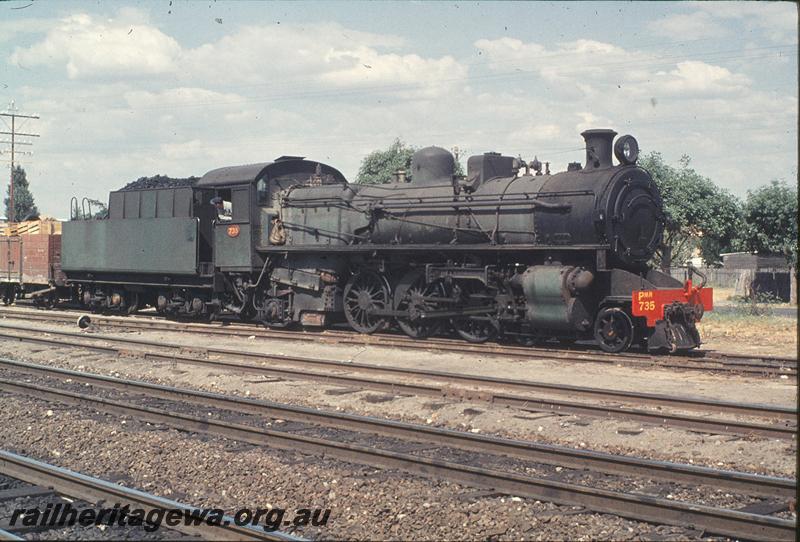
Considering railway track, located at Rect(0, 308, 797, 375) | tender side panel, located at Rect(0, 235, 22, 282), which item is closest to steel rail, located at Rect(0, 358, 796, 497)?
railway track, located at Rect(0, 308, 797, 375)

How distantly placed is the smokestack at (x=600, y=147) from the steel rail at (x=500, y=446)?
7888 mm

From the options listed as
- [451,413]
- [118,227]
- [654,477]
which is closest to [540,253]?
[451,413]

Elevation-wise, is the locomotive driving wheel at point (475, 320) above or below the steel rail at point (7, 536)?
above

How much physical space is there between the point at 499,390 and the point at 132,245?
14.3 meters

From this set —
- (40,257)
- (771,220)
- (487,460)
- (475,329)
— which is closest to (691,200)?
(771,220)

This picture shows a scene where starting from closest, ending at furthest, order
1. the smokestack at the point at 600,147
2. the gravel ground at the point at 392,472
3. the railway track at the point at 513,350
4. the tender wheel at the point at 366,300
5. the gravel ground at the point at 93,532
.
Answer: the gravel ground at the point at 93,532, the gravel ground at the point at 392,472, the railway track at the point at 513,350, the smokestack at the point at 600,147, the tender wheel at the point at 366,300

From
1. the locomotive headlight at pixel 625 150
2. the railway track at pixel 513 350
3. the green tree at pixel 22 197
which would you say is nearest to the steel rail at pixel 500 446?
the railway track at pixel 513 350

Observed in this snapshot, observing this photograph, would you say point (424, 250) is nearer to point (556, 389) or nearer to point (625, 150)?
point (625, 150)

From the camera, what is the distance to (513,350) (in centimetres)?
1552

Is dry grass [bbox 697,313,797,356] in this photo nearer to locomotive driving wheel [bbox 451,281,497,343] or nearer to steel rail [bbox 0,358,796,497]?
locomotive driving wheel [bbox 451,281,497,343]

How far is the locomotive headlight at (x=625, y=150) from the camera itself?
15164 millimetres

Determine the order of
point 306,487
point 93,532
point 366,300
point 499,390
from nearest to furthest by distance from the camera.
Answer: point 93,532, point 306,487, point 499,390, point 366,300

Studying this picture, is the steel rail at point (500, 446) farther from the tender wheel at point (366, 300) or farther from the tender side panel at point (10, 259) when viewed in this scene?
Answer: the tender side panel at point (10, 259)

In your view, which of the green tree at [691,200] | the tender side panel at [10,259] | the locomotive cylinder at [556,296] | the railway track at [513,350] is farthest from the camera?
the green tree at [691,200]
